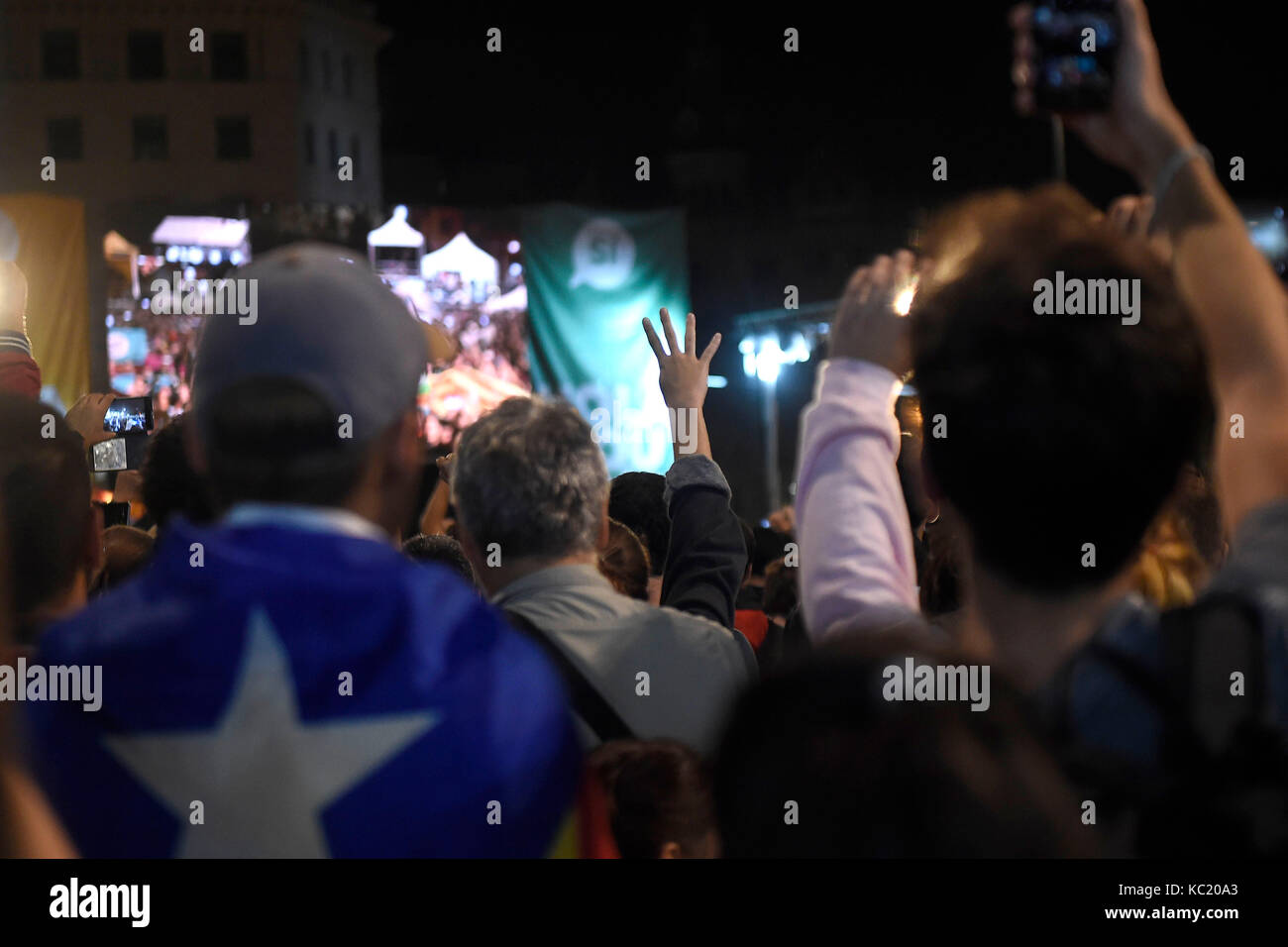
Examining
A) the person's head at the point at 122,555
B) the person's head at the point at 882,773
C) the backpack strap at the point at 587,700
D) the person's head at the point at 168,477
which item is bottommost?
the backpack strap at the point at 587,700

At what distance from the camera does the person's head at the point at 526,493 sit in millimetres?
2164

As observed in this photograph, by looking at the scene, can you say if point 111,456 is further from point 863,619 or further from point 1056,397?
point 1056,397

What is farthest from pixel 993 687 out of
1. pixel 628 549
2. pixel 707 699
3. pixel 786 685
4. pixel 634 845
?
pixel 628 549

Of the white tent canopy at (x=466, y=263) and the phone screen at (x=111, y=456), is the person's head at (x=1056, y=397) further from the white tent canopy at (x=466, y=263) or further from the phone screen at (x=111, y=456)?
the white tent canopy at (x=466, y=263)

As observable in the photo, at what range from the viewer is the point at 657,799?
1.86 metres

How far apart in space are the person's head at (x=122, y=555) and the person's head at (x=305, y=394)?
2.00 m

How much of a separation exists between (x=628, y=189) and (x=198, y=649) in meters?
25.7

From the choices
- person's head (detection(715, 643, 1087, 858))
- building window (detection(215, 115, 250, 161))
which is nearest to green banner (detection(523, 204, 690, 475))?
person's head (detection(715, 643, 1087, 858))

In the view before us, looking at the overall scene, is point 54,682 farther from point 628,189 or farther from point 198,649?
point 628,189

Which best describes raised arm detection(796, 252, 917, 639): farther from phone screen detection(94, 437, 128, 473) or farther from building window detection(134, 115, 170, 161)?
building window detection(134, 115, 170, 161)

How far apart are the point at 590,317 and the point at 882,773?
12334 millimetres

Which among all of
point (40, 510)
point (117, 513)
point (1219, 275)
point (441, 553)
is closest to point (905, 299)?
point (1219, 275)

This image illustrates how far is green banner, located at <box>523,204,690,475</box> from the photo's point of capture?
13.0 metres

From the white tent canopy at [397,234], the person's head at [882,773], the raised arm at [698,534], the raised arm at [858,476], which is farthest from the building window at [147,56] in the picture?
the person's head at [882,773]
